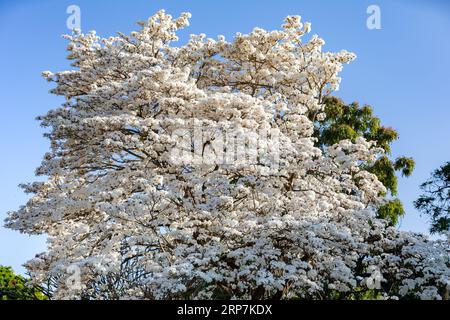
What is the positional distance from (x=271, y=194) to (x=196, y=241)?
6.89ft

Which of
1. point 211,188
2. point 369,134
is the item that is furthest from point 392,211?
point 211,188

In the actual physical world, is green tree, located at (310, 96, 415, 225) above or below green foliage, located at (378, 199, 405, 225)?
above

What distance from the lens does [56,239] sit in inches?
449

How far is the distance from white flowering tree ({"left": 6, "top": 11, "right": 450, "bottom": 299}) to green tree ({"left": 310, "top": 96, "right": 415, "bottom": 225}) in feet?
15.3

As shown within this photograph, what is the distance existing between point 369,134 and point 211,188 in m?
11.3

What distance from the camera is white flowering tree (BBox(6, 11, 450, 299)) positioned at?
987 centimetres

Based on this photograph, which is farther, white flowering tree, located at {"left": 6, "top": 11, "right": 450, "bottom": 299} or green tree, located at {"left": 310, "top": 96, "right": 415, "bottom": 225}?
green tree, located at {"left": 310, "top": 96, "right": 415, "bottom": 225}

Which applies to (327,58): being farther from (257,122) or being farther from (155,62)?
(155,62)

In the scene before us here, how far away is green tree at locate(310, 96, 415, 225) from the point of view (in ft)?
63.0

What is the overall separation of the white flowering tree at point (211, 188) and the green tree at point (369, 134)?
4.65 metres

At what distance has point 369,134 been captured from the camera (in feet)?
67.8

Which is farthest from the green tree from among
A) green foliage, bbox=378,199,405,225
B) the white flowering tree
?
the white flowering tree

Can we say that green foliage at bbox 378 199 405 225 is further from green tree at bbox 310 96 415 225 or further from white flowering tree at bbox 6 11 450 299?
white flowering tree at bbox 6 11 450 299

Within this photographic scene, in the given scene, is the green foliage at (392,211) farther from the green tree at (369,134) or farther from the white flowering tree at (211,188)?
the white flowering tree at (211,188)
